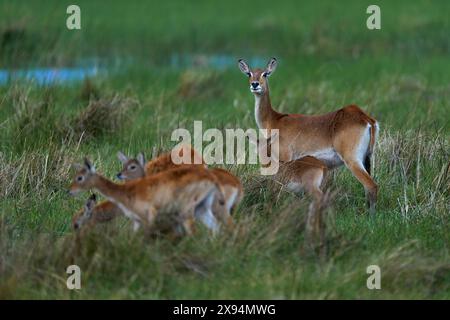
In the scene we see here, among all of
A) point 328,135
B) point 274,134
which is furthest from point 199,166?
point 274,134

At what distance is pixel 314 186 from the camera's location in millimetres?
9117

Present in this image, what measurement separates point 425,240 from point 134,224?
7.09ft

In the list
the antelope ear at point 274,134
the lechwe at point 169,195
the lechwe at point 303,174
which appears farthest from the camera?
the antelope ear at point 274,134

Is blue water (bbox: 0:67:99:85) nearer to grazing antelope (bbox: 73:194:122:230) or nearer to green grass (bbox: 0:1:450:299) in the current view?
green grass (bbox: 0:1:450:299)

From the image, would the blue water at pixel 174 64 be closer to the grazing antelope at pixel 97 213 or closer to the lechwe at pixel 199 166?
the lechwe at pixel 199 166

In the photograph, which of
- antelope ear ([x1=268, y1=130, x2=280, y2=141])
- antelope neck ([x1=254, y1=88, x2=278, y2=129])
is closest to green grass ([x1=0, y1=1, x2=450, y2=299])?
antelope ear ([x1=268, y1=130, x2=280, y2=141])

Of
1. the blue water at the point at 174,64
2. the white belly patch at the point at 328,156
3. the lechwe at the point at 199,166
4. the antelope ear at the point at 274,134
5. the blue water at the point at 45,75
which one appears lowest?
the lechwe at the point at 199,166

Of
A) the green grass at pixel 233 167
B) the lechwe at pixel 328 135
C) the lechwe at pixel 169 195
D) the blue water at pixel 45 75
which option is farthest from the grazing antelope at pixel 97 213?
the blue water at pixel 45 75

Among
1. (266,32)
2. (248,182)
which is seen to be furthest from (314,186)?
(266,32)

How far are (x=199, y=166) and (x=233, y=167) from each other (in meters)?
1.66

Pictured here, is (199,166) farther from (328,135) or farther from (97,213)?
(328,135)

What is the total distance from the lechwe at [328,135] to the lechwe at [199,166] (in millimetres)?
1650

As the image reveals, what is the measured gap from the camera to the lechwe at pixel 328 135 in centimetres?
943
